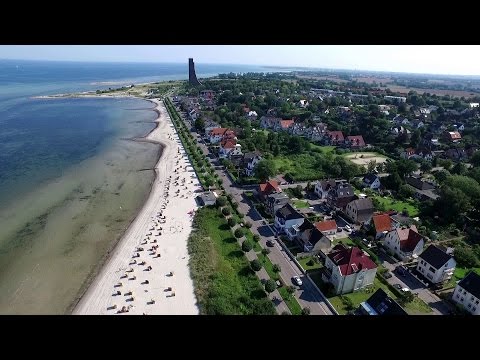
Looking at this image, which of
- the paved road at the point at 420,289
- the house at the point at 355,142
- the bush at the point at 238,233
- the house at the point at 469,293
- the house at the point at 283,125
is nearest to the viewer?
the house at the point at 469,293

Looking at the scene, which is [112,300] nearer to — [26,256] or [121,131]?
[26,256]

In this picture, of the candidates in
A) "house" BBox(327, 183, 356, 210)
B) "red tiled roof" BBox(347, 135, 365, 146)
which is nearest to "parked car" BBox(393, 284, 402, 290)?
"house" BBox(327, 183, 356, 210)

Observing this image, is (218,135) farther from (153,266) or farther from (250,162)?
(153,266)

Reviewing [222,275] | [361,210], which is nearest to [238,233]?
[222,275]

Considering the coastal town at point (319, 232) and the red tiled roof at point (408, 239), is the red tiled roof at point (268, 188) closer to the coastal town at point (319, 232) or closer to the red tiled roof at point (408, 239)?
the coastal town at point (319, 232)

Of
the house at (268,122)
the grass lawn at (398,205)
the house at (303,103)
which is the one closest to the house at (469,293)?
the grass lawn at (398,205)

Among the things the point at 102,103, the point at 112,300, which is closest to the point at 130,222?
the point at 112,300

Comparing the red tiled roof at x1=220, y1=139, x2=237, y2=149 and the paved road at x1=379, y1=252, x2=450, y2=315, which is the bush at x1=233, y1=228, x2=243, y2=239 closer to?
the paved road at x1=379, y1=252, x2=450, y2=315
